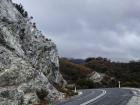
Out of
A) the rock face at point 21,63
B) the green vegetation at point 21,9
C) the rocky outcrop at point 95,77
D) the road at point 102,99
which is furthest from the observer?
the rocky outcrop at point 95,77

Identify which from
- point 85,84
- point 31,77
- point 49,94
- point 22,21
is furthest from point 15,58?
point 85,84

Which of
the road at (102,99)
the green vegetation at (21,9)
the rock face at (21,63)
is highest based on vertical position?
the green vegetation at (21,9)

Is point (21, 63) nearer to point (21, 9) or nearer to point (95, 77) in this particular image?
point (21, 9)

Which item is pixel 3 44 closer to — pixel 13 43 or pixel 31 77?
pixel 13 43

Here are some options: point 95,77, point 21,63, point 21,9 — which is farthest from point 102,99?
point 95,77

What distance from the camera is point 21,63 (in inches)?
1452

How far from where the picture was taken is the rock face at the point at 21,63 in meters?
33.4

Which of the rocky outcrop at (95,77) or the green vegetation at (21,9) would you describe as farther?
the rocky outcrop at (95,77)

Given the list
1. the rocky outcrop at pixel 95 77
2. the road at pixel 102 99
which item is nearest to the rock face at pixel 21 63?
the road at pixel 102 99

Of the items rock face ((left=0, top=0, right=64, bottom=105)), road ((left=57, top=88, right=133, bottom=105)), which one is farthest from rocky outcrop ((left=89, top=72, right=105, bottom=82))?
road ((left=57, top=88, right=133, bottom=105))

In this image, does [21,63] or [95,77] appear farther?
[95,77]

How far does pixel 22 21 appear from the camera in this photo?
48719 mm

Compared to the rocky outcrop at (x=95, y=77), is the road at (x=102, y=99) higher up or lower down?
lower down

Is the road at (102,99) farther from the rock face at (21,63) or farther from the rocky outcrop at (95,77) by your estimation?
the rocky outcrop at (95,77)
